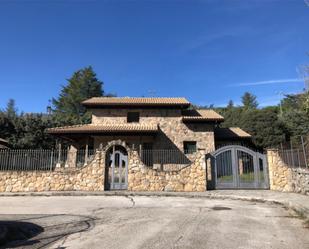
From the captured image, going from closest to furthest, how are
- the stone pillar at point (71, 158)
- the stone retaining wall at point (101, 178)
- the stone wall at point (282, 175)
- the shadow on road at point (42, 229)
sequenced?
the shadow on road at point (42, 229), the stone wall at point (282, 175), the stone retaining wall at point (101, 178), the stone pillar at point (71, 158)

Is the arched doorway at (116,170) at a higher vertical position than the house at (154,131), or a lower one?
lower

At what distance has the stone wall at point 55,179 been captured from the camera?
15117mm

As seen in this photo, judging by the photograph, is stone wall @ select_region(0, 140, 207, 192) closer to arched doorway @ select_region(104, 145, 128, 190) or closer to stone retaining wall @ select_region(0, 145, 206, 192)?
stone retaining wall @ select_region(0, 145, 206, 192)

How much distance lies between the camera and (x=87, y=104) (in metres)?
22.9

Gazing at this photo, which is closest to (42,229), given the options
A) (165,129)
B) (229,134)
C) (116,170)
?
(116,170)

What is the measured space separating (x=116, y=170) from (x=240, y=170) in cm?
715

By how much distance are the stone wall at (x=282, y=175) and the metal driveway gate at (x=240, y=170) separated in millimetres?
343

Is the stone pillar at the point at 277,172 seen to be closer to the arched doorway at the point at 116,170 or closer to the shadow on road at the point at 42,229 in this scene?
the arched doorway at the point at 116,170

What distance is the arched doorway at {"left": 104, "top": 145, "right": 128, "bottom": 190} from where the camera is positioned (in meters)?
15.2

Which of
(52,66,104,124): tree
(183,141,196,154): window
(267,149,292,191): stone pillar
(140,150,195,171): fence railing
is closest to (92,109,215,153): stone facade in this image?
(183,141,196,154): window

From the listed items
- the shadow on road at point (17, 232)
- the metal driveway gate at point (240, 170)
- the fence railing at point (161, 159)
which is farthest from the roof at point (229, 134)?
the shadow on road at point (17, 232)

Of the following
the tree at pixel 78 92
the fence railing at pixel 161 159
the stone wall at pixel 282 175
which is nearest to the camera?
the stone wall at pixel 282 175

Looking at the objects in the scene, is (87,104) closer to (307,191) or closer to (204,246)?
(307,191)

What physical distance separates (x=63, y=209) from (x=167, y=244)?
18.5 ft
